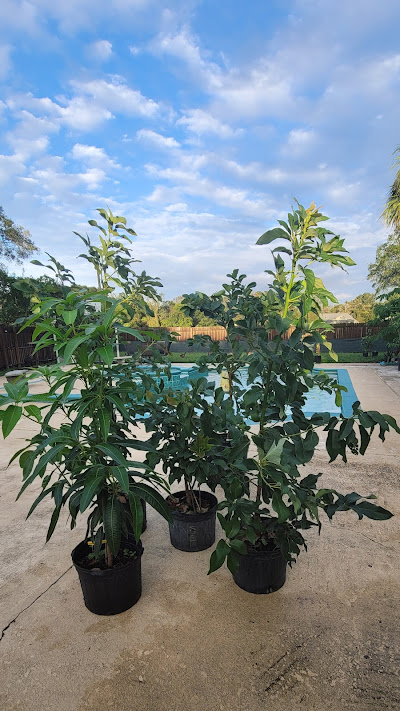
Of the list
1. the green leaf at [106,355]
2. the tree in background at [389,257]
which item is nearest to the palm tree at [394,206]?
the tree in background at [389,257]

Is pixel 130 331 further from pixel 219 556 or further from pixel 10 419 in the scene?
pixel 219 556

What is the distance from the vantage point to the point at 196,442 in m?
1.40

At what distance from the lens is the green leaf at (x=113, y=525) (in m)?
1.11

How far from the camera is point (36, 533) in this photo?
1.97m

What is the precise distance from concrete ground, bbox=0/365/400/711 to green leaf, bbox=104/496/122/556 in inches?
16.5

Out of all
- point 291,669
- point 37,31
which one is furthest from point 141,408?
point 37,31

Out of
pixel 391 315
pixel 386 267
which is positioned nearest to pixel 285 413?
pixel 391 315

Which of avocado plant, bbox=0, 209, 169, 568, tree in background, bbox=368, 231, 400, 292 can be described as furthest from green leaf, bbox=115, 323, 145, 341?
tree in background, bbox=368, 231, 400, 292

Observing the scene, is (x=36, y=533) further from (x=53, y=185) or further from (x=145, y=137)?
(x=53, y=185)

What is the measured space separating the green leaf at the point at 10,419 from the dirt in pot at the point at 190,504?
3.76ft

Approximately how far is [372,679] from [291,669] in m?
0.26

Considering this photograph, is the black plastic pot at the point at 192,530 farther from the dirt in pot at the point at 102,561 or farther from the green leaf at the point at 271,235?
the green leaf at the point at 271,235

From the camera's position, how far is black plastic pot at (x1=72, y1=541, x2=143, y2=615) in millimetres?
1317

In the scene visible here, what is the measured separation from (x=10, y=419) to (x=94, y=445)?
0.29m
